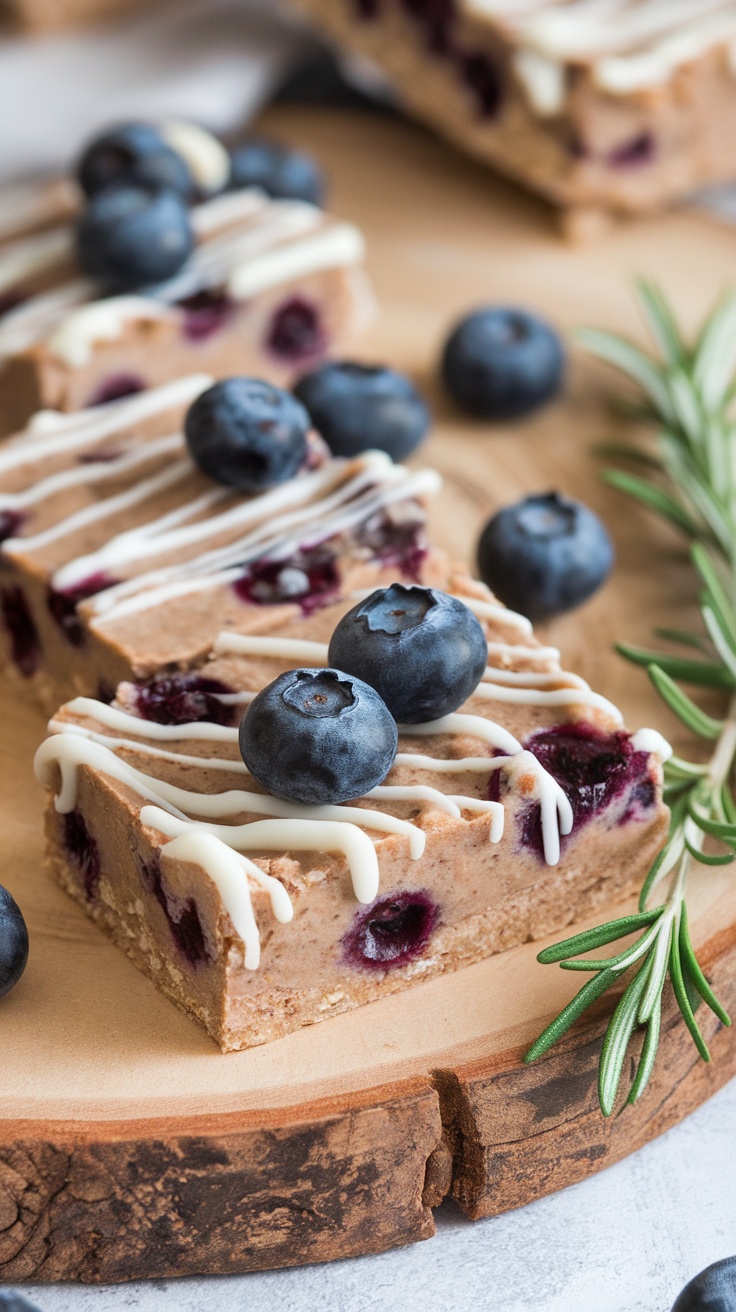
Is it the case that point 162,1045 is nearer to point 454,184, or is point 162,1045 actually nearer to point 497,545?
point 497,545

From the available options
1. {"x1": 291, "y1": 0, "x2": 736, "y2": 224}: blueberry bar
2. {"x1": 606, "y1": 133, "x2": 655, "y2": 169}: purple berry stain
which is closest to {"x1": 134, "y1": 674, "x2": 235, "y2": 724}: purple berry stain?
{"x1": 291, "y1": 0, "x2": 736, "y2": 224}: blueberry bar

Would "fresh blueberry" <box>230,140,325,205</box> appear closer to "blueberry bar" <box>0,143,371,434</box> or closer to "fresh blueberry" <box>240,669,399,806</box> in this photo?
"blueberry bar" <box>0,143,371,434</box>

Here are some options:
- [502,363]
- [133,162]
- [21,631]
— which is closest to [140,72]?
[133,162]

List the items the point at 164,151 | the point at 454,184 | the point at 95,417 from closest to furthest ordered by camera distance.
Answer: the point at 95,417 < the point at 164,151 < the point at 454,184

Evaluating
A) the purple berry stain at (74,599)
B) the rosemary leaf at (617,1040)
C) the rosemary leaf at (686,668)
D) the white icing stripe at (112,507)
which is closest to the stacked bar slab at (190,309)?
the white icing stripe at (112,507)

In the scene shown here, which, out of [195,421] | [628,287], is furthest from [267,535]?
[628,287]

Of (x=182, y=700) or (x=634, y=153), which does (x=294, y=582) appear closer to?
(x=182, y=700)

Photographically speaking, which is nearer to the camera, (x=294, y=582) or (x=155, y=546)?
(x=294, y=582)
